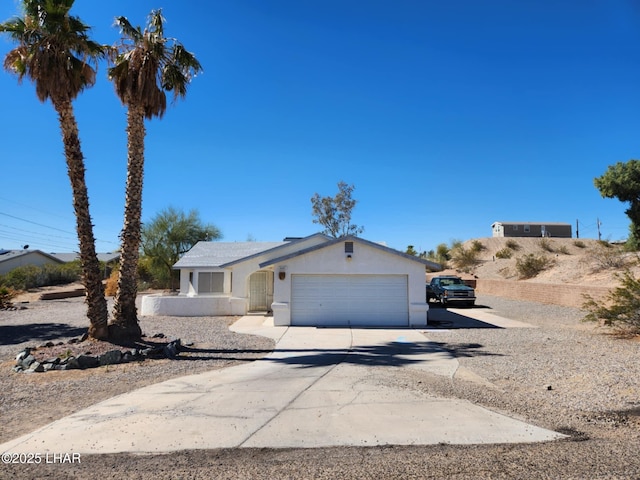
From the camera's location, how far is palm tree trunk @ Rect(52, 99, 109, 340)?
12164mm

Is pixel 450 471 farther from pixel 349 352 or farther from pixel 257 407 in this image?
pixel 349 352

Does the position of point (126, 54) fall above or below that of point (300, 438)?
above

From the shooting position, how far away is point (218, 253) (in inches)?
1067

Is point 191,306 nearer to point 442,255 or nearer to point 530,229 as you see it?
point 442,255

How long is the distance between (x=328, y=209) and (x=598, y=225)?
134 ft

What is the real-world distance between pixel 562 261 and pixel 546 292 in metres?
10.9

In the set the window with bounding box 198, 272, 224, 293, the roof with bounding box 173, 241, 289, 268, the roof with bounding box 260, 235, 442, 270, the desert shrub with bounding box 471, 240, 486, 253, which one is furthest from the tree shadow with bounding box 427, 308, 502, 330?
the desert shrub with bounding box 471, 240, 486, 253

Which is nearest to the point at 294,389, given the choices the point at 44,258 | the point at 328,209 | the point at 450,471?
the point at 450,471

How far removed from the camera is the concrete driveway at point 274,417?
5.38 metres

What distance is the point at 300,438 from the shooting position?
5461mm

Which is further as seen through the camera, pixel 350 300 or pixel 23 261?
pixel 23 261

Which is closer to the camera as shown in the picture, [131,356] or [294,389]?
[294,389]

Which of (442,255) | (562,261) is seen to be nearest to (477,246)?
(442,255)

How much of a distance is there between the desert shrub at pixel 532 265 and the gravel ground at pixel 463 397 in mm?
23623
